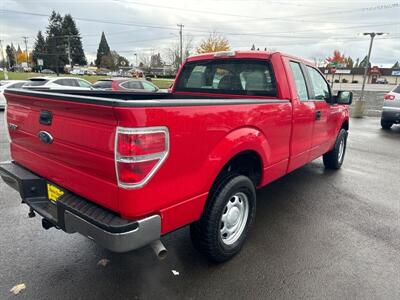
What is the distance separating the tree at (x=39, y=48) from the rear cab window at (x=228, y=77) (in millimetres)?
87614

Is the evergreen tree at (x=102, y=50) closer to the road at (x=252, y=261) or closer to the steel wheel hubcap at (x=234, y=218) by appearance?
the road at (x=252, y=261)

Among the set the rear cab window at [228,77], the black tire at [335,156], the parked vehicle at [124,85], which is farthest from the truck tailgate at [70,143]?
the parked vehicle at [124,85]

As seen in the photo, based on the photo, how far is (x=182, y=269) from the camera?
279cm

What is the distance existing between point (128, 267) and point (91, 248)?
542 millimetres

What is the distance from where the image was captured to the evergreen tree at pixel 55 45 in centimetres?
7781

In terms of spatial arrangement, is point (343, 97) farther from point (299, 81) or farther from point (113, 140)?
point (113, 140)

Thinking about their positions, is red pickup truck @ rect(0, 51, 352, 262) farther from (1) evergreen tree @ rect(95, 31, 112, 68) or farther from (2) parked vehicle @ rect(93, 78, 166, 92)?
(1) evergreen tree @ rect(95, 31, 112, 68)

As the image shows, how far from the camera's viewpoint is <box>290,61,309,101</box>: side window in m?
3.83

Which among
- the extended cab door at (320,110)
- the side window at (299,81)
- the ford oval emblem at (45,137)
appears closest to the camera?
the ford oval emblem at (45,137)

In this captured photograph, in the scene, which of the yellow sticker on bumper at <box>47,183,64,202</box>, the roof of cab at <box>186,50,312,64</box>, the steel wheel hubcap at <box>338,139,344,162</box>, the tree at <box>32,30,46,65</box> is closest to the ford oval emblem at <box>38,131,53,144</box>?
the yellow sticker on bumper at <box>47,183,64,202</box>

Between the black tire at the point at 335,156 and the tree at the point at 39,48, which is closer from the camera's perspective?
the black tire at the point at 335,156

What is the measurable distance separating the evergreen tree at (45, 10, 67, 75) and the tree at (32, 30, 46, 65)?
1.53 m

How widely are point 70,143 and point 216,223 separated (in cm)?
134

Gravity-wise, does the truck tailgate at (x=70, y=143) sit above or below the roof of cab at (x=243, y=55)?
below
